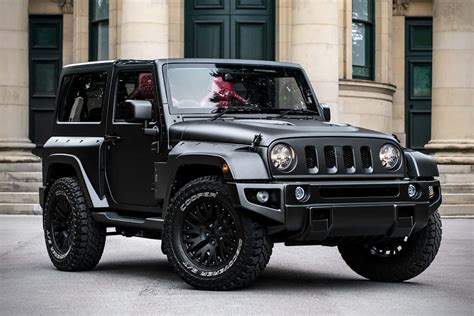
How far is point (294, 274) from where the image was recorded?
12.3 metres

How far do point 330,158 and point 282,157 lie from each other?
47cm

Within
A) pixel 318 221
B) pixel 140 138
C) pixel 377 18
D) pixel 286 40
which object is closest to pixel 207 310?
pixel 318 221

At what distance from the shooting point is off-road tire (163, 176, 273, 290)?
10.1 meters

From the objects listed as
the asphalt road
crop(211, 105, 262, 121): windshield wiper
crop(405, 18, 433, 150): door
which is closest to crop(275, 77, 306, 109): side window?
crop(211, 105, 262, 121): windshield wiper

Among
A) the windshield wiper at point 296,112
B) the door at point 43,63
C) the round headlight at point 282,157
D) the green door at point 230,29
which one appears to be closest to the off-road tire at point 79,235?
the windshield wiper at point 296,112

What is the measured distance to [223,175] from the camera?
410 inches

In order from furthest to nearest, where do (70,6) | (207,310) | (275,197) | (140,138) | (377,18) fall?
(70,6), (377,18), (140,138), (275,197), (207,310)

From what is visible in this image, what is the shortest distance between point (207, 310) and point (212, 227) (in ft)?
3.86

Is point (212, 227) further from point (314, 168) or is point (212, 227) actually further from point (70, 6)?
point (70, 6)

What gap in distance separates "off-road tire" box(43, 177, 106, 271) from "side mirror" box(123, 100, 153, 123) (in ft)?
4.17

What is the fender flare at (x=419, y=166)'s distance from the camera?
11.0 metres

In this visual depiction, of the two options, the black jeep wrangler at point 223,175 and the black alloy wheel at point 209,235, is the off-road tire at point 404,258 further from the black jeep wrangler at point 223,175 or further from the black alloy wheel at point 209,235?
the black alloy wheel at point 209,235

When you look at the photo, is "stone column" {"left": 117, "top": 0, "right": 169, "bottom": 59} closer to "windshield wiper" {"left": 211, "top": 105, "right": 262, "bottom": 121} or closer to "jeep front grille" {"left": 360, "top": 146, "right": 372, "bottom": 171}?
"windshield wiper" {"left": 211, "top": 105, "right": 262, "bottom": 121}

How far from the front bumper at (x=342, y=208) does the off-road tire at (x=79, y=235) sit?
2.45m
